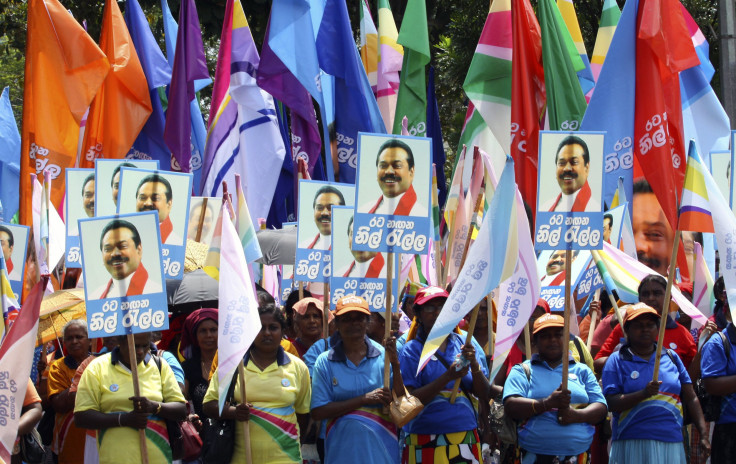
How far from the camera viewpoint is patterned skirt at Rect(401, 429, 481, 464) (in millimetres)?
6051

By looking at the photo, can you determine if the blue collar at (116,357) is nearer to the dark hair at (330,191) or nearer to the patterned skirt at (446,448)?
the patterned skirt at (446,448)

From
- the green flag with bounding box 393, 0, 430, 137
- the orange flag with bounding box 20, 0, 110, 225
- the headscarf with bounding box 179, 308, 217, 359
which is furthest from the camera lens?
the green flag with bounding box 393, 0, 430, 137

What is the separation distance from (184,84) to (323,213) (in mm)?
3870

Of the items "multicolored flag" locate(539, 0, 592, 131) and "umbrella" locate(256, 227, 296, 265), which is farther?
"multicolored flag" locate(539, 0, 592, 131)

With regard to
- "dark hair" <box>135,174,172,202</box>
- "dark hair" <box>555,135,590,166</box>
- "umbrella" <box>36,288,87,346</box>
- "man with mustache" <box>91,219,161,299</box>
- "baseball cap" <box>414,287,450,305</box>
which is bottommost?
"umbrella" <box>36,288,87,346</box>

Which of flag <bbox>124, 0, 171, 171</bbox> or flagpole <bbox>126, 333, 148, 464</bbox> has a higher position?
flag <bbox>124, 0, 171, 171</bbox>

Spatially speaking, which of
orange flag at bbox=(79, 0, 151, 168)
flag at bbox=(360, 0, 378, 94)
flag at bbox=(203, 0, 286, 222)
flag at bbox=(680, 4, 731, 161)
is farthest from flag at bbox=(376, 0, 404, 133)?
flag at bbox=(680, 4, 731, 161)

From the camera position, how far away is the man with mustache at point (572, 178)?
258 inches

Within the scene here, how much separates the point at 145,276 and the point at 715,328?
3.50 metres

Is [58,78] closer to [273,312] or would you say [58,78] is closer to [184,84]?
[184,84]

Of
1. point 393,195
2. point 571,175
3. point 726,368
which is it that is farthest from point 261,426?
point 726,368

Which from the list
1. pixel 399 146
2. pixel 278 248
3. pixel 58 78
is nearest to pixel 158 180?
pixel 278 248

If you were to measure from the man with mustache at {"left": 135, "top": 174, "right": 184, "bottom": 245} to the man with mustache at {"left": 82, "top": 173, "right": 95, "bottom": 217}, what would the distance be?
84 centimetres

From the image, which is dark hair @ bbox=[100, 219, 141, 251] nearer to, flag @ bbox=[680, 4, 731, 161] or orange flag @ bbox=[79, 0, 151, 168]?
orange flag @ bbox=[79, 0, 151, 168]
